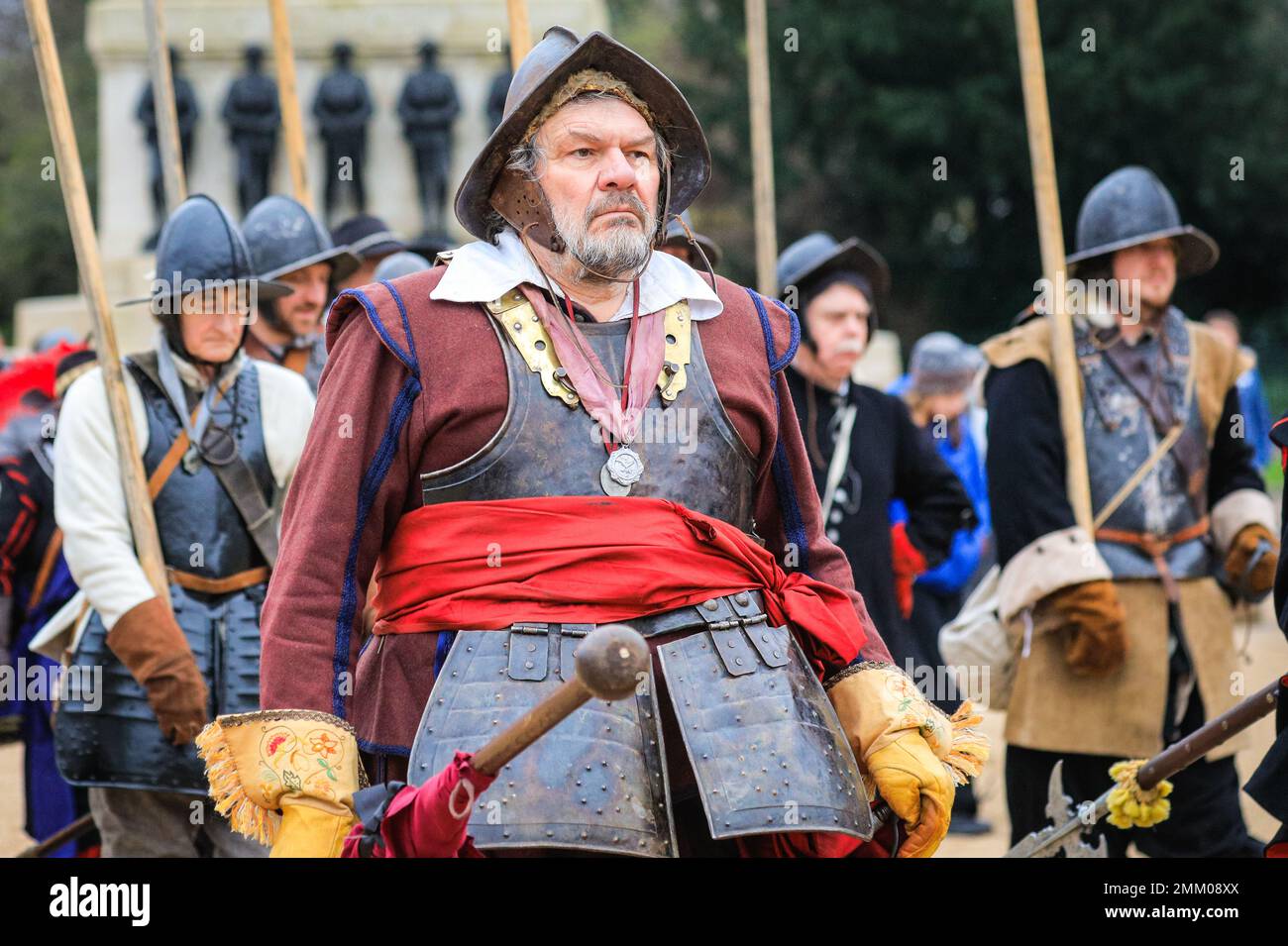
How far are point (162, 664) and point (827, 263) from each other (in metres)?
2.56

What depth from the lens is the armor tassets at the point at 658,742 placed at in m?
2.95

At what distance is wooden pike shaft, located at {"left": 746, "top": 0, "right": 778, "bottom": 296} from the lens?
20.4ft

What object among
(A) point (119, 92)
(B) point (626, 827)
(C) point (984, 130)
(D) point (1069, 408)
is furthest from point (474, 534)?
(C) point (984, 130)

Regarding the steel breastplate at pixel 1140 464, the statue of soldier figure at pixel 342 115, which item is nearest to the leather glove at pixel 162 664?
the steel breastplate at pixel 1140 464

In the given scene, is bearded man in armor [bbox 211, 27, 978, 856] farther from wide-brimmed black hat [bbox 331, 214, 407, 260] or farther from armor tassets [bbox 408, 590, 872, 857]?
wide-brimmed black hat [bbox 331, 214, 407, 260]

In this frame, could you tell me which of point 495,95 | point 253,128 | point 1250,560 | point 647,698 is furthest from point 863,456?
point 253,128

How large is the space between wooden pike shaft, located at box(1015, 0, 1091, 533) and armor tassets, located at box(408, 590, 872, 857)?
8.64ft

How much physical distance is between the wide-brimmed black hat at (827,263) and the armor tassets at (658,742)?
3.11m

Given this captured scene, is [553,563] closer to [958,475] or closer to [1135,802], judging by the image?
[1135,802]

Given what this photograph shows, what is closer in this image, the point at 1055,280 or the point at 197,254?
the point at 197,254

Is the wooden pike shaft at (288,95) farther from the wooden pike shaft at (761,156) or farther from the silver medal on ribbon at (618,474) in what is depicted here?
the silver medal on ribbon at (618,474)

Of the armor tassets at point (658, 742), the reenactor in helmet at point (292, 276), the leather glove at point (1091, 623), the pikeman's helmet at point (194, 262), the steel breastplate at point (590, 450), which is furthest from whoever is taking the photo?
the reenactor in helmet at point (292, 276)

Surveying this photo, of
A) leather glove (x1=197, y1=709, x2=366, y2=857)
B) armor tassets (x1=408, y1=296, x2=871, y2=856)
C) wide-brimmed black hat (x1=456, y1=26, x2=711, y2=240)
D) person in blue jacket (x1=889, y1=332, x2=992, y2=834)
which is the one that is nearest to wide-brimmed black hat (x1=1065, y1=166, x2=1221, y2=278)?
person in blue jacket (x1=889, y1=332, x2=992, y2=834)

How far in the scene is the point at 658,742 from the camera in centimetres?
311
